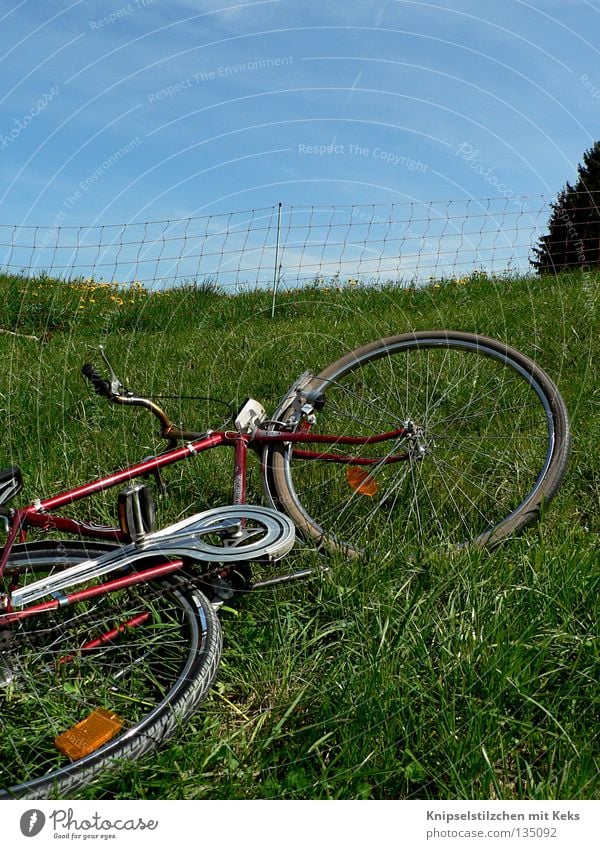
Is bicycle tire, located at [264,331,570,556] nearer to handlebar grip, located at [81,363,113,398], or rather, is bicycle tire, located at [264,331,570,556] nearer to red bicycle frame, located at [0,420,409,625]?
red bicycle frame, located at [0,420,409,625]

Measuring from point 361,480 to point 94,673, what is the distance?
4.99 feet

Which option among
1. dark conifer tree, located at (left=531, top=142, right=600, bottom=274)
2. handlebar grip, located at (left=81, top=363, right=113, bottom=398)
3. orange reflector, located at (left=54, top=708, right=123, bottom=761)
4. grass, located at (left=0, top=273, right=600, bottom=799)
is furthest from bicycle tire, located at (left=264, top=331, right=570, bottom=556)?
dark conifer tree, located at (left=531, top=142, right=600, bottom=274)

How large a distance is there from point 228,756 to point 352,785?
390mm

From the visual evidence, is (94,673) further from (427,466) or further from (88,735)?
(427,466)

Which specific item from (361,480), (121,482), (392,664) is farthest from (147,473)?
(392,664)

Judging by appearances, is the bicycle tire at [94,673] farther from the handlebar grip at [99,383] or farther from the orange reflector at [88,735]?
the handlebar grip at [99,383]

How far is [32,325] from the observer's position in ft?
26.8

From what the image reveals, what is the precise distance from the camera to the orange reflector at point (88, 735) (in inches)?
94.7

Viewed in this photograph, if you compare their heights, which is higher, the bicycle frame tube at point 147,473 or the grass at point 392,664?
the bicycle frame tube at point 147,473

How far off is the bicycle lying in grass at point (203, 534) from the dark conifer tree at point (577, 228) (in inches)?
161

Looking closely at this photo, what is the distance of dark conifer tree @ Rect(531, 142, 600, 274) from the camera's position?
866 cm

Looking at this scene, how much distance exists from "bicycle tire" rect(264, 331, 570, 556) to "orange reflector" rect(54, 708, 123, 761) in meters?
1.27

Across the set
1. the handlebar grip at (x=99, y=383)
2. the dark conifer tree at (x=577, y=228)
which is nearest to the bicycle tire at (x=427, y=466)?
the handlebar grip at (x=99, y=383)
